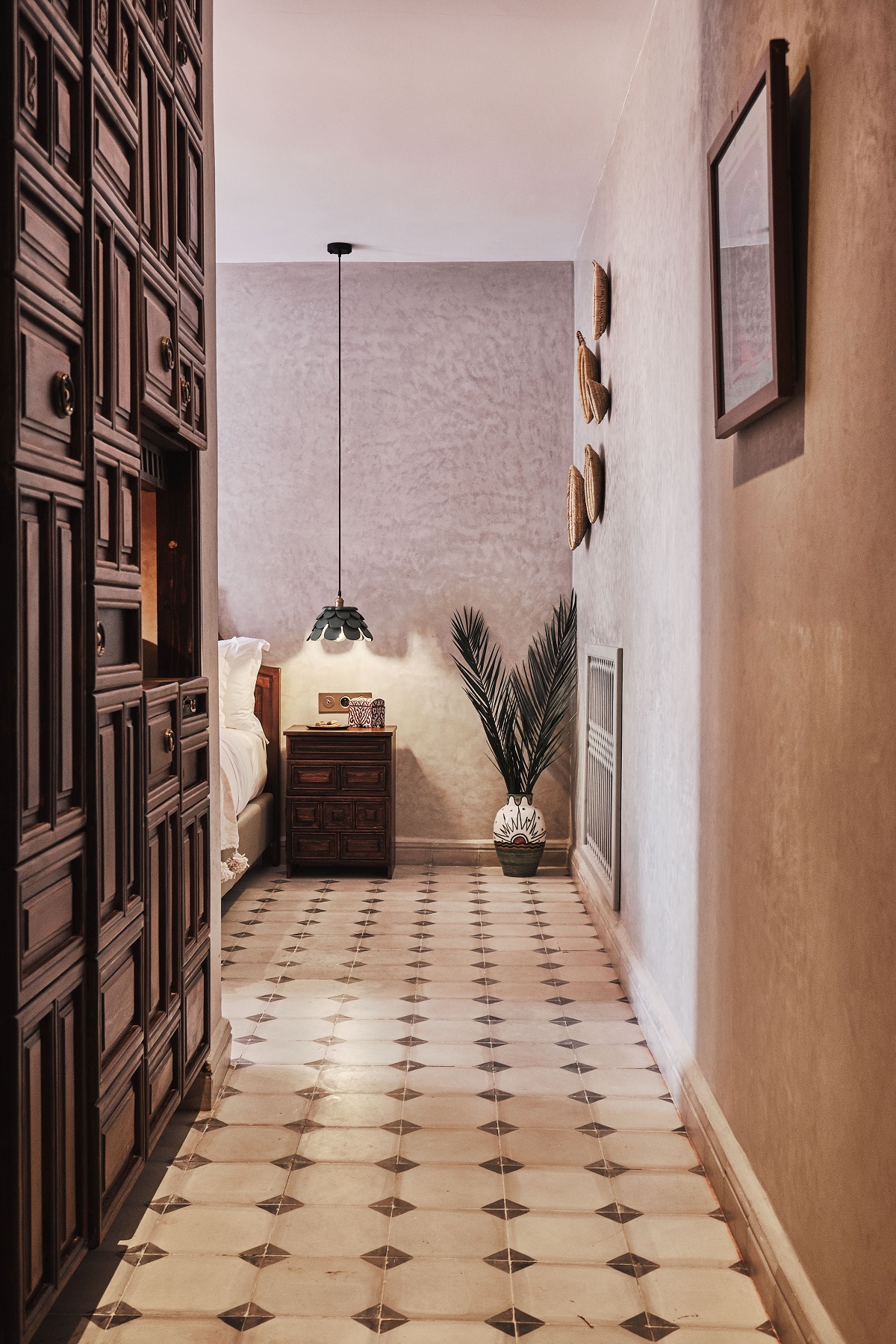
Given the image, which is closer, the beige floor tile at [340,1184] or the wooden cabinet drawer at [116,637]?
the wooden cabinet drawer at [116,637]

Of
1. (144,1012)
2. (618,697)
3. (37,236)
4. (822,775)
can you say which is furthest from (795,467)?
(618,697)

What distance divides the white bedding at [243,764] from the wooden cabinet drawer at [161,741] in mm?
2525

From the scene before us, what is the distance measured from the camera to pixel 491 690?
636 cm

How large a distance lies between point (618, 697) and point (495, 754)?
180cm

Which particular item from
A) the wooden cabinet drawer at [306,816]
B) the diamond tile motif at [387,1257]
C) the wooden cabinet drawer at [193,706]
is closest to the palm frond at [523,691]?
the wooden cabinet drawer at [306,816]

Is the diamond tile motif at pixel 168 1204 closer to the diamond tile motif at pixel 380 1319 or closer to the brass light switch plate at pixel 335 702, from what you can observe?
the diamond tile motif at pixel 380 1319

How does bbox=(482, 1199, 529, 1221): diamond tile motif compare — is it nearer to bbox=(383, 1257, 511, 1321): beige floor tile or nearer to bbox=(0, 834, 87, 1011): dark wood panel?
bbox=(383, 1257, 511, 1321): beige floor tile

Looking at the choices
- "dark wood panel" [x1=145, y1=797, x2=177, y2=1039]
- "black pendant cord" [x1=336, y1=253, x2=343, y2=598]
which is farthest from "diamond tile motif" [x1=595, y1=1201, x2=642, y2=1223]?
"black pendant cord" [x1=336, y1=253, x2=343, y2=598]

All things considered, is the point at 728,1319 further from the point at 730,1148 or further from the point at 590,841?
the point at 590,841

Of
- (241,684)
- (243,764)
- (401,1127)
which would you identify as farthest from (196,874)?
(241,684)

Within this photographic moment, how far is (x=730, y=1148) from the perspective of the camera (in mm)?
2469

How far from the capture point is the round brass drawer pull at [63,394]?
1748 mm

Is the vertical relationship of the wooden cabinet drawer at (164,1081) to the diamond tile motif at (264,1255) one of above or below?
above

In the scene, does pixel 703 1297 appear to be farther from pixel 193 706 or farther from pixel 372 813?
pixel 372 813
